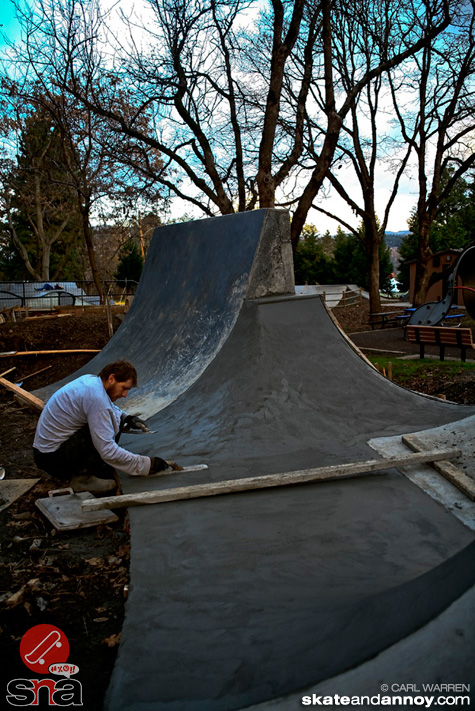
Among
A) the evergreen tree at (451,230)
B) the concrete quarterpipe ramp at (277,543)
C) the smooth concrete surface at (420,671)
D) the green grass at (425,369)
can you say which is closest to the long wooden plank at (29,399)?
the concrete quarterpipe ramp at (277,543)

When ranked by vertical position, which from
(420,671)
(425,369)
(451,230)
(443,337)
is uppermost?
(451,230)

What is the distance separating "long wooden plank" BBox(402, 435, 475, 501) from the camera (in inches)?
139

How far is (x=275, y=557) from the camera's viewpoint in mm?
2988

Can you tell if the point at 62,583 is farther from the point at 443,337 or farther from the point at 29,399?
the point at 443,337

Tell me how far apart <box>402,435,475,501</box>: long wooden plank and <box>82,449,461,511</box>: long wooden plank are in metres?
0.31

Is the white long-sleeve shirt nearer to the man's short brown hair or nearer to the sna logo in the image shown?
the man's short brown hair

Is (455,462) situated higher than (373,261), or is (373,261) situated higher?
(373,261)

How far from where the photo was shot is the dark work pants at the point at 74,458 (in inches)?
169

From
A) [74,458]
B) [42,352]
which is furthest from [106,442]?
Answer: [42,352]

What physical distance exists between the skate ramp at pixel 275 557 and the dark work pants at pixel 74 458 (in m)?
0.52

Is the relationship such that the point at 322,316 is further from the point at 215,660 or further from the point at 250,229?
the point at 215,660

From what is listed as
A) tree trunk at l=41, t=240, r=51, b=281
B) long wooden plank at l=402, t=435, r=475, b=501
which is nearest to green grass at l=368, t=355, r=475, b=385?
long wooden plank at l=402, t=435, r=475, b=501

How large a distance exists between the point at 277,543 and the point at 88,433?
73.8 inches

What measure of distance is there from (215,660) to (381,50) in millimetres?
16250
